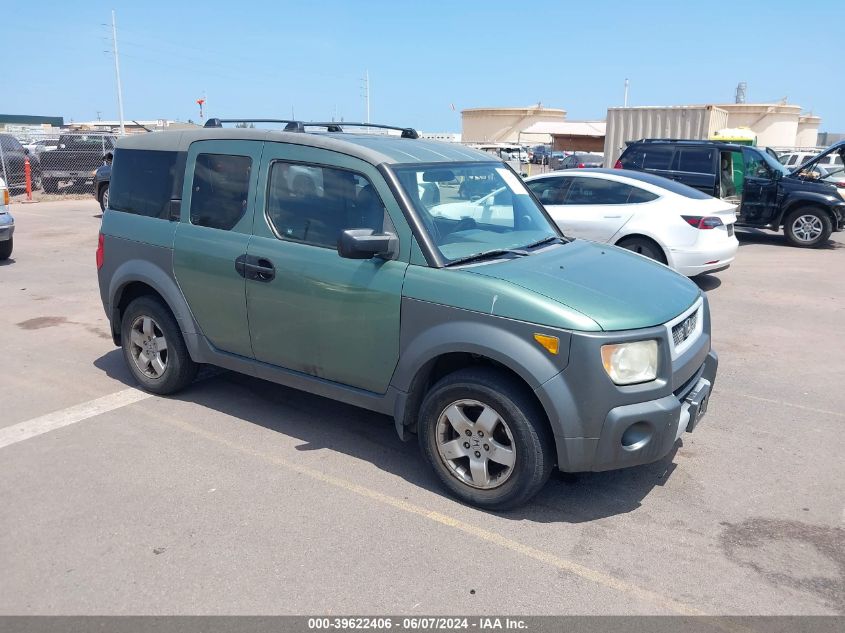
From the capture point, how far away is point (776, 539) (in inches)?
148

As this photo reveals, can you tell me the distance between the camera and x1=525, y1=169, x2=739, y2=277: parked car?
30.8 ft

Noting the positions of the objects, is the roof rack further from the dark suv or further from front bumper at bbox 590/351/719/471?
the dark suv

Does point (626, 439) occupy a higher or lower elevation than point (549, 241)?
lower

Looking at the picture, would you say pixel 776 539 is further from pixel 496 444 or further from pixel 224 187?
pixel 224 187

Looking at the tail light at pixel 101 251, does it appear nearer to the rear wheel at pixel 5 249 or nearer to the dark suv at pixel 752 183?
the rear wheel at pixel 5 249

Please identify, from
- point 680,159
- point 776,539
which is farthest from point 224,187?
point 680,159

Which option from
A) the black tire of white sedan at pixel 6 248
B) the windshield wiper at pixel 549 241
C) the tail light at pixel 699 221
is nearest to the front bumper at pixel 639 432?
the windshield wiper at pixel 549 241

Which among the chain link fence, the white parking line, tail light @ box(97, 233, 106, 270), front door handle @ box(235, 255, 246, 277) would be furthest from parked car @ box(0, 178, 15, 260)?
the chain link fence

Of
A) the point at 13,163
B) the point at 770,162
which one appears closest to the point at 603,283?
the point at 770,162

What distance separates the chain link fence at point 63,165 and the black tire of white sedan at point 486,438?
21.0 meters

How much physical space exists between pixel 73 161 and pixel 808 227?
20.4 m

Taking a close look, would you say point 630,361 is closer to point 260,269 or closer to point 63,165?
point 260,269

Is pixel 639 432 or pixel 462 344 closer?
pixel 639 432

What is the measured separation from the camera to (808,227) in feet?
46.0
